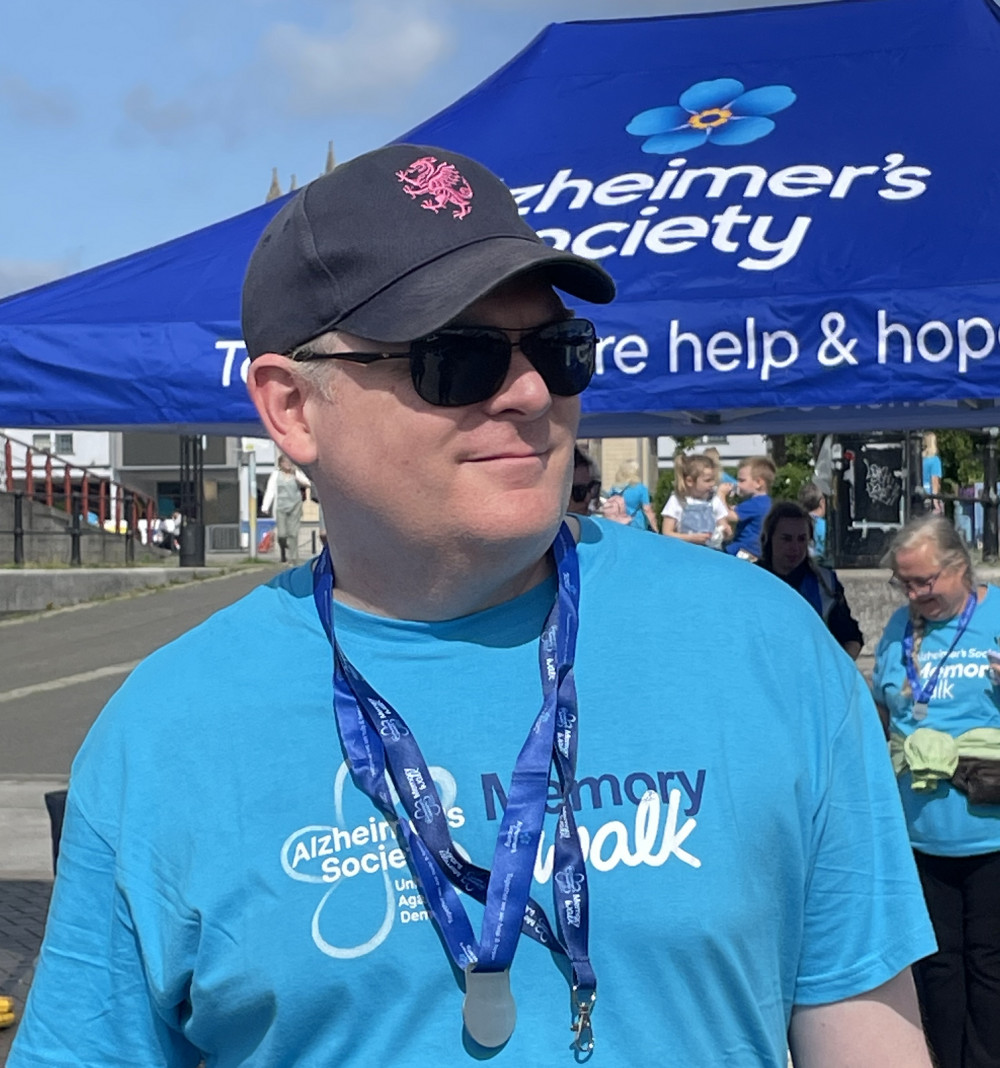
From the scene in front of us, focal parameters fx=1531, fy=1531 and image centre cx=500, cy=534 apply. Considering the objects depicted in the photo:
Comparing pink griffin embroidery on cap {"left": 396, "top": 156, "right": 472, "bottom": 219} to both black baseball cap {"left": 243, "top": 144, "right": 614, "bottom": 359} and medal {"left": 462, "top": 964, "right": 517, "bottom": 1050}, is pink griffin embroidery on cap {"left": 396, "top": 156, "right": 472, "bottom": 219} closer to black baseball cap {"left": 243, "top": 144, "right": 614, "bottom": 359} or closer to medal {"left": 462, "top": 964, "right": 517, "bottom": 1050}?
black baseball cap {"left": 243, "top": 144, "right": 614, "bottom": 359}

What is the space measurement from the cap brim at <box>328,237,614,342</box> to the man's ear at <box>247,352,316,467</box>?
10 cm

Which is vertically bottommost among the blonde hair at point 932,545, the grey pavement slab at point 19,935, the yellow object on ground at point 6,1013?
the grey pavement slab at point 19,935

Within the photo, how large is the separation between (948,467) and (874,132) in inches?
998

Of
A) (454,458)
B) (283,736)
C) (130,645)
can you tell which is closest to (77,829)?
(283,736)

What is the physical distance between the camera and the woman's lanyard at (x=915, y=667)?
4805mm

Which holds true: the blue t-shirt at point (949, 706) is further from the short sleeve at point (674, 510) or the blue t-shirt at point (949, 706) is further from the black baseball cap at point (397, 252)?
the short sleeve at point (674, 510)

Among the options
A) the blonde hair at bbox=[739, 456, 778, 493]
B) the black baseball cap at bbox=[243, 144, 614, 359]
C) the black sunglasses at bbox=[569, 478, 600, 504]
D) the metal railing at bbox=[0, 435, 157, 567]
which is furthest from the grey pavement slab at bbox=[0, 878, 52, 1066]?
the metal railing at bbox=[0, 435, 157, 567]

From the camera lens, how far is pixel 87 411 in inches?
178

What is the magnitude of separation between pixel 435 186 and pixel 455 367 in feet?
0.64

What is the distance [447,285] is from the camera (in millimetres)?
1529

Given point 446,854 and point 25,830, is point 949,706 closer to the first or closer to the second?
point 446,854

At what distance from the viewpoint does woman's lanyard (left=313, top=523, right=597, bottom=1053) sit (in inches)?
55.2

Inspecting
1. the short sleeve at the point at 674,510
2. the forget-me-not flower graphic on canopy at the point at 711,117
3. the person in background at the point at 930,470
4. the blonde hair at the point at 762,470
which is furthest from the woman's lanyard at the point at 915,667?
the person in background at the point at 930,470

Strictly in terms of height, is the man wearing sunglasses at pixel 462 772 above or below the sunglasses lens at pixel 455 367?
below
